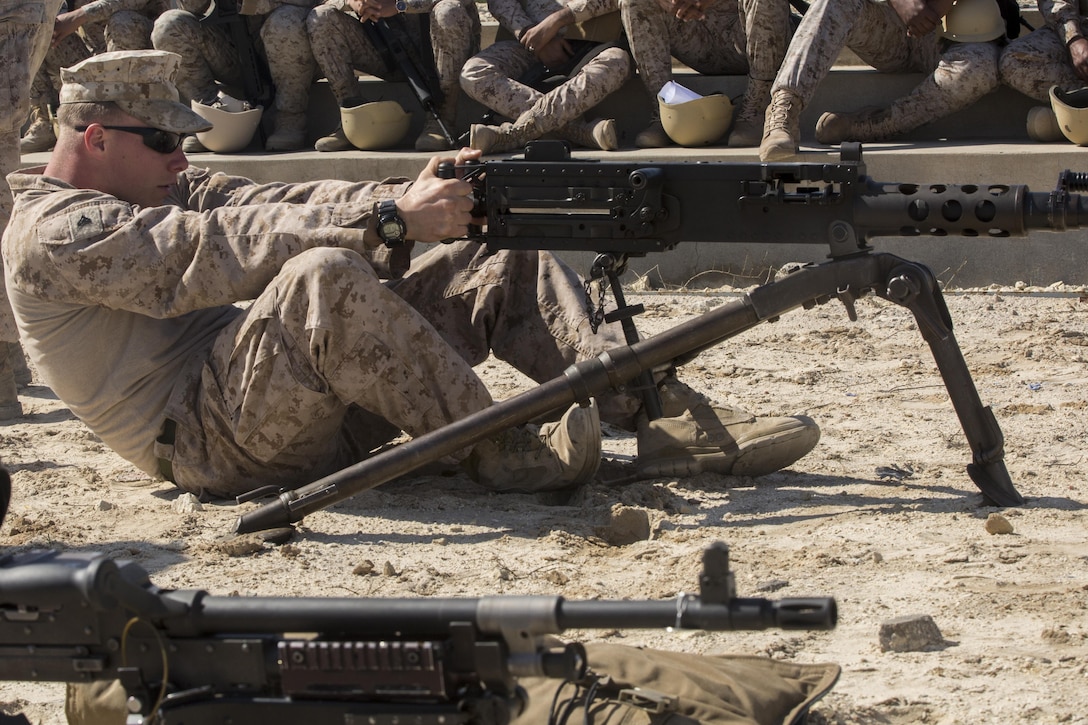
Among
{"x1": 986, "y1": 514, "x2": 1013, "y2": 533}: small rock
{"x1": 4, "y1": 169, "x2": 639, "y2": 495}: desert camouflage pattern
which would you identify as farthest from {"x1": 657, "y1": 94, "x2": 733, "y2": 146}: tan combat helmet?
{"x1": 986, "y1": 514, "x2": 1013, "y2": 533}: small rock

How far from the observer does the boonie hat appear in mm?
4227

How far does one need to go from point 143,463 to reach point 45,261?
29.4 inches

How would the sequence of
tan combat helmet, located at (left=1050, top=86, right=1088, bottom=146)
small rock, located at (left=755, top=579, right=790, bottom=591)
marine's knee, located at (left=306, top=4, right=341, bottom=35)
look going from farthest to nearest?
marine's knee, located at (left=306, top=4, right=341, bottom=35), tan combat helmet, located at (left=1050, top=86, right=1088, bottom=146), small rock, located at (left=755, top=579, right=790, bottom=591)

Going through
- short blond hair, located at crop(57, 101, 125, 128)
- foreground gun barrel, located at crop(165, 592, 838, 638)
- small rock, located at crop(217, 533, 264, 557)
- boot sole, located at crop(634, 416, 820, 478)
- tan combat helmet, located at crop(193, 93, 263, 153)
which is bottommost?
tan combat helmet, located at crop(193, 93, 263, 153)

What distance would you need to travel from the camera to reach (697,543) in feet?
12.2

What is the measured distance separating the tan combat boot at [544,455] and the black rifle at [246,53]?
20.4ft

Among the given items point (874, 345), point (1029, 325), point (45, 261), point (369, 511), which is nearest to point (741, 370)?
point (874, 345)

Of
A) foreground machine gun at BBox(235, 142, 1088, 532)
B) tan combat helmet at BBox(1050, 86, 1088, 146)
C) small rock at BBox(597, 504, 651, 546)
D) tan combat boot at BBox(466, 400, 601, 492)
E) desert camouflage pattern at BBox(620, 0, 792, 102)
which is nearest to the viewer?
foreground machine gun at BBox(235, 142, 1088, 532)

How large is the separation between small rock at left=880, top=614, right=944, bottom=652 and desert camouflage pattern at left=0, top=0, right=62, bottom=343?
415 centimetres

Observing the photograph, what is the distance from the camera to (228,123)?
939 centimetres

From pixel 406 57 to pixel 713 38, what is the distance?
6.81 feet

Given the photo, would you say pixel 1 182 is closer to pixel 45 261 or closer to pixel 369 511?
pixel 45 261

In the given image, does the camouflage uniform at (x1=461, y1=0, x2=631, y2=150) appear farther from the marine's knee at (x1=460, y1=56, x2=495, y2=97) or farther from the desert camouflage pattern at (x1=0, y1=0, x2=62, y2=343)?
the desert camouflage pattern at (x1=0, y1=0, x2=62, y2=343)

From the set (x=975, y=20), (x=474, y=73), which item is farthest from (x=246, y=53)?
(x=975, y=20)
